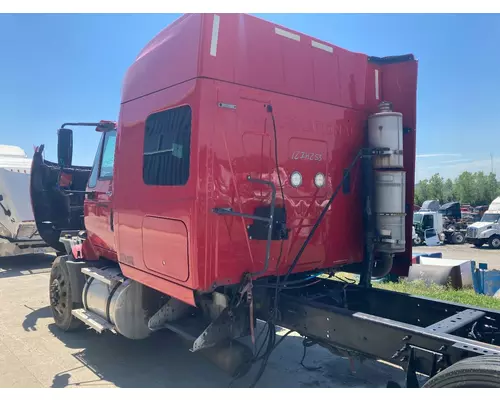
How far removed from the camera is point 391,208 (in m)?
3.72

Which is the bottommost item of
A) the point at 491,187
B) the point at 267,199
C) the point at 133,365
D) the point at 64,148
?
the point at 133,365

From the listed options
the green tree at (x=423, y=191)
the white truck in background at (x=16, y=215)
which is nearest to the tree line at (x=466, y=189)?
the green tree at (x=423, y=191)

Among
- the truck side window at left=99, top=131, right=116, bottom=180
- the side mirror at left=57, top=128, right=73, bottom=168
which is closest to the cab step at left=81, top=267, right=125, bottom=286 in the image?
the truck side window at left=99, top=131, right=116, bottom=180

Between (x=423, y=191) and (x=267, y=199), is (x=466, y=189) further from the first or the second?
(x=267, y=199)

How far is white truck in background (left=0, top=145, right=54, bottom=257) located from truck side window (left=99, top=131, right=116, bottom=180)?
761 cm

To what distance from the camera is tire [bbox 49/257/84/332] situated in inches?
220

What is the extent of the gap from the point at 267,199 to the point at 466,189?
69.3 meters

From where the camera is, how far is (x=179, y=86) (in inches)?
131

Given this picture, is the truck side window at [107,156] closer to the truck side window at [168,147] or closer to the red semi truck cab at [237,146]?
the red semi truck cab at [237,146]

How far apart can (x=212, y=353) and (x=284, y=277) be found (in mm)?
1018

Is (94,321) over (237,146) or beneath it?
beneath

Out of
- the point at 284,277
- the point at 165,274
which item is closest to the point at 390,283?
the point at 284,277

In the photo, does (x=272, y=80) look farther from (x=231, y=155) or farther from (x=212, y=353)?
(x=212, y=353)

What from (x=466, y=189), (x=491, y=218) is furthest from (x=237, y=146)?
(x=466, y=189)
